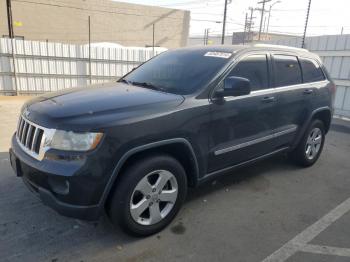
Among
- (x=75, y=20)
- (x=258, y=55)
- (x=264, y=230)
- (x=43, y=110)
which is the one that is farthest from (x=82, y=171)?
(x=75, y=20)

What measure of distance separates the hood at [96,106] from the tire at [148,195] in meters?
0.47

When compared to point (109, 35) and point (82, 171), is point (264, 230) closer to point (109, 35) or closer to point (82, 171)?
point (82, 171)

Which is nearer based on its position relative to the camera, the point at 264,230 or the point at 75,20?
the point at 264,230

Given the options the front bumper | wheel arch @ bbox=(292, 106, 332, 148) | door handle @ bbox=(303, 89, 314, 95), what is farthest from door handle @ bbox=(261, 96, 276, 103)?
the front bumper

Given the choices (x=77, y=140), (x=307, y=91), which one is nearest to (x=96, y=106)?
(x=77, y=140)

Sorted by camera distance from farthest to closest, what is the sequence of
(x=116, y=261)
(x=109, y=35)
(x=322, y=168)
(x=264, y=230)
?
(x=109, y=35) < (x=322, y=168) < (x=264, y=230) < (x=116, y=261)

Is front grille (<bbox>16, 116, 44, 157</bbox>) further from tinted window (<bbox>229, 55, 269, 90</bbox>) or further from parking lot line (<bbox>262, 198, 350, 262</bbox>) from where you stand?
parking lot line (<bbox>262, 198, 350, 262</bbox>)

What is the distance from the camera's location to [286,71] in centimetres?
410

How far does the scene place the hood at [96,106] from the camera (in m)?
2.43

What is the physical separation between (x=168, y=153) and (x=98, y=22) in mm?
23893

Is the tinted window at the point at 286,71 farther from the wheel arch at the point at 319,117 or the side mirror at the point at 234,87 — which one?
the side mirror at the point at 234,87

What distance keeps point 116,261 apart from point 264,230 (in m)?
1.51

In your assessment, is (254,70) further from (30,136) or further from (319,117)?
(30,136)

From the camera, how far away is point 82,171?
2326 mm
